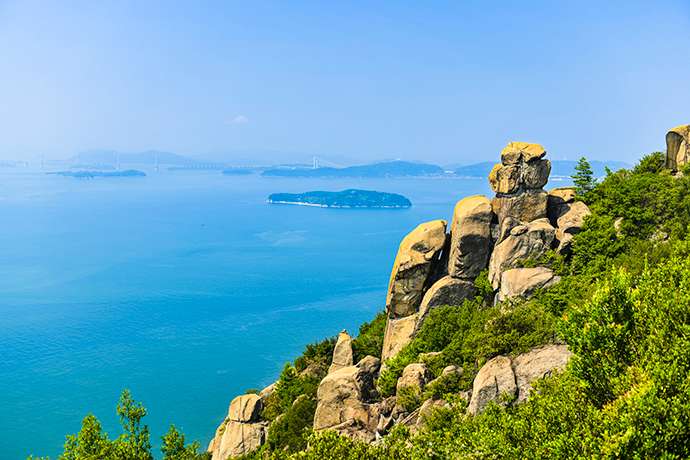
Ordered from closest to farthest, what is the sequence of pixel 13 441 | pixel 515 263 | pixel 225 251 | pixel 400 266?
pixel 515 263 < pixel 400 266 < pixel 13 441 < pixel 225 251

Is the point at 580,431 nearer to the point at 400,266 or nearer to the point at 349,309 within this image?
the point at 400,266

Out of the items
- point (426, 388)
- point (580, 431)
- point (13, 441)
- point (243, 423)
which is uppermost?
point (580, 431)

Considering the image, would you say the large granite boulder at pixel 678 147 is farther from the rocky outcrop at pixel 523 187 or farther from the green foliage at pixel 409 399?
the green foliage at pixel 409 399

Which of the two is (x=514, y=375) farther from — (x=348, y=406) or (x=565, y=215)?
(x=565, y=215)

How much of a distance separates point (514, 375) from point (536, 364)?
0.93 metres

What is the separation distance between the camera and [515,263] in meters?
27.8

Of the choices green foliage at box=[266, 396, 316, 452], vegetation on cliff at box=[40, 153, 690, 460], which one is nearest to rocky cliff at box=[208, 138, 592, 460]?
vegetation on cliff at box=[40, 153, 690, 460]

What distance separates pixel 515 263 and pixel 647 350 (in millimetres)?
15654

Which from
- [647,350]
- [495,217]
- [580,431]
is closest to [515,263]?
[495,217]

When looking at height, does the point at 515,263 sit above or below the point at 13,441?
above

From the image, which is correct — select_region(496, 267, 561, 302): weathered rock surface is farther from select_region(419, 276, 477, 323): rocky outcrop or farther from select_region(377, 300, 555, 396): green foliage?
select_region(419, 276, 477, 323): rocky outcrop

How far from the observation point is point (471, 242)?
95.6ft

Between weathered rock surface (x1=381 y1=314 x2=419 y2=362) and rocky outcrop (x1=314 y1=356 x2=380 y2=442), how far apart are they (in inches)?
201

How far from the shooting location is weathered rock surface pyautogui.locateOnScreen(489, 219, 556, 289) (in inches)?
1097
